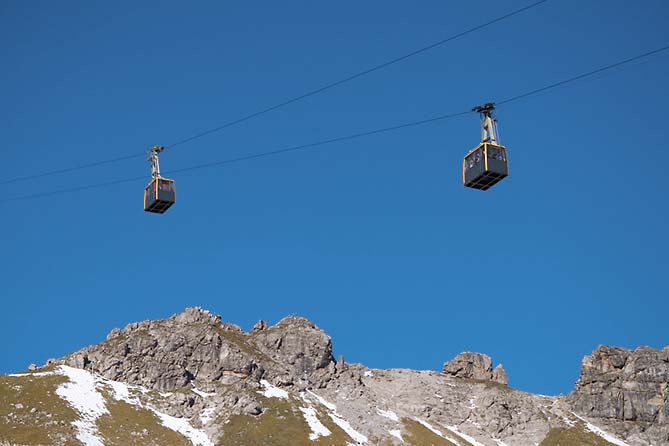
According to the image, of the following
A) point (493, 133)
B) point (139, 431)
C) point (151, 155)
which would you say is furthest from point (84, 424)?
point (493, 133)

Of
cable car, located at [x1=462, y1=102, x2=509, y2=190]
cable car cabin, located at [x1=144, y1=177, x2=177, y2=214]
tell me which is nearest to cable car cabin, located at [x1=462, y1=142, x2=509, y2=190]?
cable car, located at [x1=462, y1=102, x2=509, y2=190]

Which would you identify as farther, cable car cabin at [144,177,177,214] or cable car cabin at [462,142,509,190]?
cable car cabin at [144,177,177,214]

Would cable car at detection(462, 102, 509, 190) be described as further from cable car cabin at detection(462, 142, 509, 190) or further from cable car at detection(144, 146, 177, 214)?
cable car at detection(144, 146, 177, 214)

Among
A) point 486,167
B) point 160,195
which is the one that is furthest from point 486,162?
point 160,195

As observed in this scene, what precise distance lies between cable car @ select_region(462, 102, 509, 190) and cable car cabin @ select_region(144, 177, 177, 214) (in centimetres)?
2268

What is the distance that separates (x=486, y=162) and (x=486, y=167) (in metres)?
0.33

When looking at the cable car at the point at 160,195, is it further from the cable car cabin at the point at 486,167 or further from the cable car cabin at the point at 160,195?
the cable car cabin at the point at 486,167

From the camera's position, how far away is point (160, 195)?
76.2 meters

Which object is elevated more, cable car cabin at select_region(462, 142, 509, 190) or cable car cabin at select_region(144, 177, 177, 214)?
cable car cabin at select_region(144, 177, 177, 214)

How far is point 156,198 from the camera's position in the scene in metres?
76.1

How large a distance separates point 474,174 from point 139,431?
143 meters

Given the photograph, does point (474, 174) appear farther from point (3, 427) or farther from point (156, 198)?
point (3, 427)

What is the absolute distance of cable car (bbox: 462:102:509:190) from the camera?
213ft

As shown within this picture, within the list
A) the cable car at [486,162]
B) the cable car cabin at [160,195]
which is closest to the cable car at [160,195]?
the cable car cabin at [160,195]
